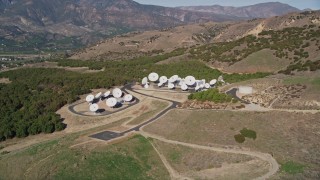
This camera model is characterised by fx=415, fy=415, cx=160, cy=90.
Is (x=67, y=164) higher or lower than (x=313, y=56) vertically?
lower

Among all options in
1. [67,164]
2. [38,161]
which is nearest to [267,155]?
[67,164]

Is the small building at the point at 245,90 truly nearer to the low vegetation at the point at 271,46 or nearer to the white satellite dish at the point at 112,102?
the white satellite dish at the point at 112,102

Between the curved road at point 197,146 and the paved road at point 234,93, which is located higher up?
the paved road at point 234,93

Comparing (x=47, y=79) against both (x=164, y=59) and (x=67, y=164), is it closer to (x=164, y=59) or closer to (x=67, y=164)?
(x=164, y=59)

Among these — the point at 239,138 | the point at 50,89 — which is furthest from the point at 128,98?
the point at 239,138

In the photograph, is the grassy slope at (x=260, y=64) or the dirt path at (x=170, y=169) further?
the grassy slope at (x=260, y=64)

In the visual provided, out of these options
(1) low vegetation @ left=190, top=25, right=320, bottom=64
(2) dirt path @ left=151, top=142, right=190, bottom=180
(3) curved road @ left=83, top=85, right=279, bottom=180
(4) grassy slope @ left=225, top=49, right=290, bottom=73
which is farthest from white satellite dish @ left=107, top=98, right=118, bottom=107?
(1) low vegetation @ left=190, top=25, right=320, bottom=64

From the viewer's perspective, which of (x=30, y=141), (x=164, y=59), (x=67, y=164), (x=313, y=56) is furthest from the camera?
(x=164, y=59)

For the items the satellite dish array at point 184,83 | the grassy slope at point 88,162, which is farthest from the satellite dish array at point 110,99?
the grassy slope at point 88,162
